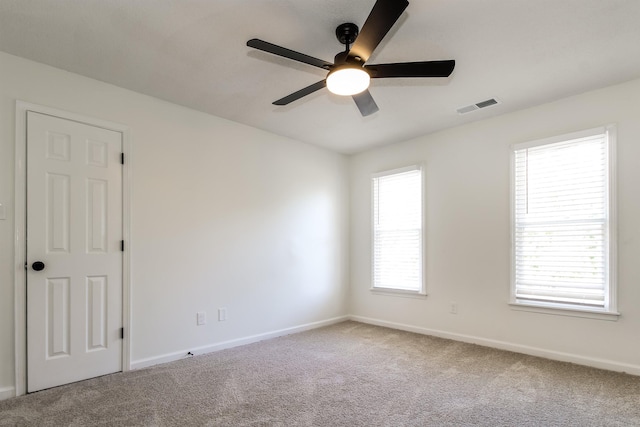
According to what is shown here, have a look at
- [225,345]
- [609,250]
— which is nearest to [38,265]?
[225,345]

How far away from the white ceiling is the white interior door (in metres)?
0.62

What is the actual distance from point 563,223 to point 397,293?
206 cm

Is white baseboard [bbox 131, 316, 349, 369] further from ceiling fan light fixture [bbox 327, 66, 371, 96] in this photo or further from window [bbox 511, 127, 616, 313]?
ceiling fan light fixture [bbox 327, 66, 371, 96]

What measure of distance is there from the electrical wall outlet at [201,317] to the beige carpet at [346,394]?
1.12ft

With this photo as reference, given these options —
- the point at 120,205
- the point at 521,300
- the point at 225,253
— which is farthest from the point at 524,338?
the point at 120,205

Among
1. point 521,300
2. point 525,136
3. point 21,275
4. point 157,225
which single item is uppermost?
point 525,136

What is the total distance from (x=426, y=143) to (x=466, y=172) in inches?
25.6

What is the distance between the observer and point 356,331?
4.53 m

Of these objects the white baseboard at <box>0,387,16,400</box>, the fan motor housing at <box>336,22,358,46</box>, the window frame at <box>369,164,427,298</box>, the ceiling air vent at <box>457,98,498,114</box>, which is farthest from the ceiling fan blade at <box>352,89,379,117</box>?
the white baseboard at <box>0,387,16,400</box>

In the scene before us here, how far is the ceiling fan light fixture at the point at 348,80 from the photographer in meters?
2.12

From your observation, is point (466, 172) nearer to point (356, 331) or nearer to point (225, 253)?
point (356, 331)

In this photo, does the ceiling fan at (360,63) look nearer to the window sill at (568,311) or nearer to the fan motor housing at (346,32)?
the fan motor housing at (346,32)

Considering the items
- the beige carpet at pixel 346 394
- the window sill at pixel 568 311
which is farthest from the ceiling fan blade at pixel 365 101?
the window sill at pixel 568 311

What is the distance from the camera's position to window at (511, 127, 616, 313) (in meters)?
3.18
